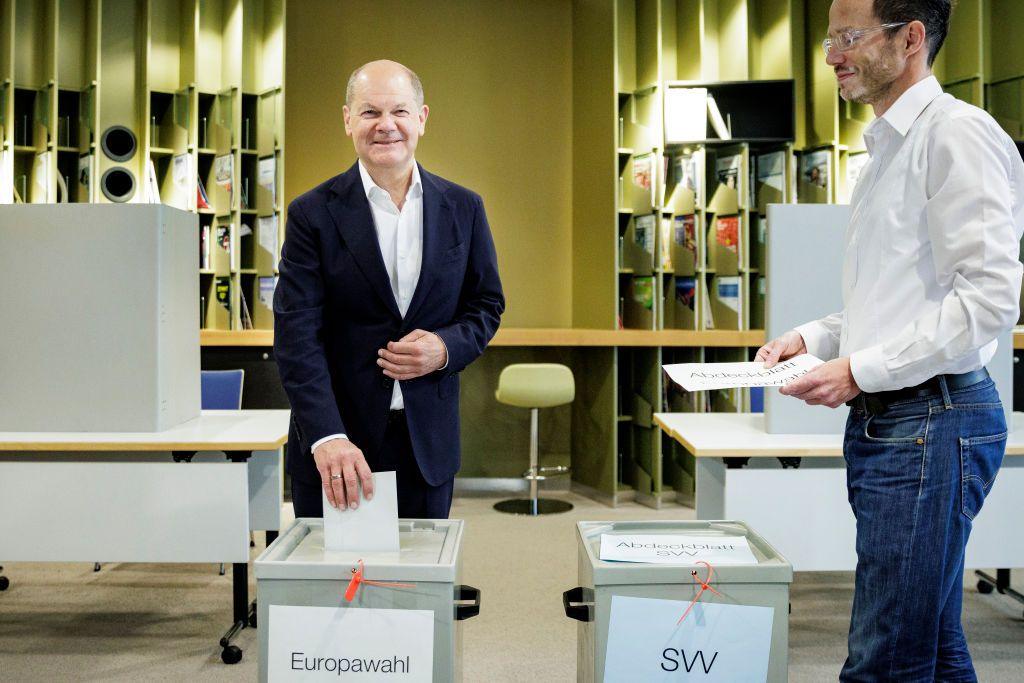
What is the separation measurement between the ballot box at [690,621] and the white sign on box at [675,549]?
1.4 inches

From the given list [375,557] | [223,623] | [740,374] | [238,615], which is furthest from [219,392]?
[740,374]

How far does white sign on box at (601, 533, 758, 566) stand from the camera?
133 centimetres

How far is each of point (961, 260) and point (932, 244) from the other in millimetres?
58

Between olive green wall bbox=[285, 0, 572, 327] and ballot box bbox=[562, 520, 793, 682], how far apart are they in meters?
5.24

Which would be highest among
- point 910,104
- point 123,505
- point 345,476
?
point 910,104

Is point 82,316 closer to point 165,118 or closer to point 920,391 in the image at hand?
point 920,391

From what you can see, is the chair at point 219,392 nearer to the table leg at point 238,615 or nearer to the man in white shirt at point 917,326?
the table leg at point 238,615

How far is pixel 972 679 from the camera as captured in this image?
159 centimetres

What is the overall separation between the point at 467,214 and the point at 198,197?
4.16 meters

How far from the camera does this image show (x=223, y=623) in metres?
3.39

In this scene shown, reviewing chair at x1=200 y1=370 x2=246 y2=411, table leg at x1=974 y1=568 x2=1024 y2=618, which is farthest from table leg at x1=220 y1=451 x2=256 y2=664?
table leg at x1=974 y1=568 x2=1024 y2=618

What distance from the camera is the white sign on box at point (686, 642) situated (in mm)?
1271

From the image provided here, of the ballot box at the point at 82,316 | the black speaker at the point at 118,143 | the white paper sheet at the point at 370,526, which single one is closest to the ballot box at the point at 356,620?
the white paper sheet at the point at 370,526

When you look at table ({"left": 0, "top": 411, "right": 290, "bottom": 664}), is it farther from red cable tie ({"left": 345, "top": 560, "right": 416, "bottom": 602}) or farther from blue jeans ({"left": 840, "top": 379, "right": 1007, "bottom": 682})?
blue jeans ({"left": 840, "top": 379, "right": 1007, "bottom": 682})
